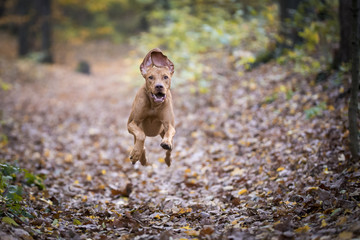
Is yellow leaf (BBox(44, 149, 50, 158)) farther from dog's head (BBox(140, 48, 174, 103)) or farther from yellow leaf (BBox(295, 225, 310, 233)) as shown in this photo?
yellow leaf (BBox(295, 225, 310, 233))

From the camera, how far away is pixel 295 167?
6.12 m

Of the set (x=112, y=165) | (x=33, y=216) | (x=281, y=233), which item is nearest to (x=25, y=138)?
(x=112, y=165)

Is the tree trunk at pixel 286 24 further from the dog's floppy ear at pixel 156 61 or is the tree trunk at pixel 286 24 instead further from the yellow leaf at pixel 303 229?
the yellow leaf at pixel 303 229

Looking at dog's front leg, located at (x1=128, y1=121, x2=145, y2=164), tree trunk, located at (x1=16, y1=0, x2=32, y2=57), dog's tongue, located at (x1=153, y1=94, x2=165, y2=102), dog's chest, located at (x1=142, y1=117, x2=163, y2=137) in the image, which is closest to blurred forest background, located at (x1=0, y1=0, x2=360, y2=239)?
dog's front leg, located at (x1=128, y1=121, x2=145, y2=164)

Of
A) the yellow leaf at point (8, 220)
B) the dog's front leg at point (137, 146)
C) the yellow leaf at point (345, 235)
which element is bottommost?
the yellow leaf at point (345, 235)

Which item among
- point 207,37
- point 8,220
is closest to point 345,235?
point 8,220

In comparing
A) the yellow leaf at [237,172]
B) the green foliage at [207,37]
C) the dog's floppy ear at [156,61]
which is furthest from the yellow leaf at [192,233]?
the green foliage at [207,37]

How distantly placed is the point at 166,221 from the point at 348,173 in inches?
109

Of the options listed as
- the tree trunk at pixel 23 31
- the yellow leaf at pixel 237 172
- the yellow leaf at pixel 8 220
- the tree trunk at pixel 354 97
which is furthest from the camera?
the tree trunk at pixel 23 31

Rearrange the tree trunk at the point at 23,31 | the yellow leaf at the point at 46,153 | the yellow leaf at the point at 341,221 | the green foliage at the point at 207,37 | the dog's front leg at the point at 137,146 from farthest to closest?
the tree trunk at the point at 23,31 < the green foliage at the point at 207,37 < the yellow leaf at the point at 46,153 < the dog's front leg at the point at 137,146 < the yellow leaf at the point at 341,221

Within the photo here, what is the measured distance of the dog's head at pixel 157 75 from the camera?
15.0 ft

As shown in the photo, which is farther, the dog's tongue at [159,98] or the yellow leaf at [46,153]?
the yellow leaf at [46,153]

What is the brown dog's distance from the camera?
464cm

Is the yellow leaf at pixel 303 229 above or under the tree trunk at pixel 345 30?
under
